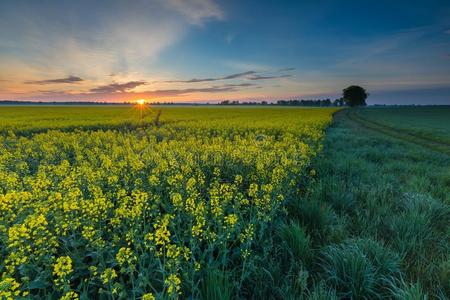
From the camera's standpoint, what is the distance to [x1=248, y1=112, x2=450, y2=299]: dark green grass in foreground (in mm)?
3254

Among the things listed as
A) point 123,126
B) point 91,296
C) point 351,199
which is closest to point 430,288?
point 351,199

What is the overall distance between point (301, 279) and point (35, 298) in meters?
3.03

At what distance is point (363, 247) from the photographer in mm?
3768

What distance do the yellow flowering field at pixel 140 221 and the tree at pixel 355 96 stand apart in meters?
126

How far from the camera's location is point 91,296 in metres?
2.92

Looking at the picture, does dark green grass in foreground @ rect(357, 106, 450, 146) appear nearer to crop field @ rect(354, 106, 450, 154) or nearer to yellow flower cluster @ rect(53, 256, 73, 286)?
crop field @ rect(354, 106, 450, 154)

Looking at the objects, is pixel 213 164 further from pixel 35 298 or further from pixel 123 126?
pixel 123 126

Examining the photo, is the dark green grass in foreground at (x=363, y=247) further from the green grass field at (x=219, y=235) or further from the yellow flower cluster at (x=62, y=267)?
the yellow flower cluster at (x=62, y=267)

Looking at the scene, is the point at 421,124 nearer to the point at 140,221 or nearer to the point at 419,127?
the point at 419,127

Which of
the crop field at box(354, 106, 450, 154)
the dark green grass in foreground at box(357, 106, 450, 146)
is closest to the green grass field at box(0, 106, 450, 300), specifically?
the crop field at box(354, 106, 450, 154)

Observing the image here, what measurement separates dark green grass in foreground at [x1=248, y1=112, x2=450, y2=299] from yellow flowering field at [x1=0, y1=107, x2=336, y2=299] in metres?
0.45

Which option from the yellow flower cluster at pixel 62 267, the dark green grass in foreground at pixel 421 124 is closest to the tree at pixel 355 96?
the dark green grass in foreground at pixel 421 124

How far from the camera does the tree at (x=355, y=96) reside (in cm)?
11675

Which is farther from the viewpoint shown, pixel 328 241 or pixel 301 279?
pixel 328 241
